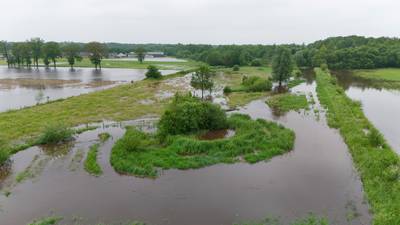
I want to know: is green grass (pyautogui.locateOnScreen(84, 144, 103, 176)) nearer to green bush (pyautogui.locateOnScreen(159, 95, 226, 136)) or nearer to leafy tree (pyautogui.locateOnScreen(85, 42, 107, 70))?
green bush (pyautogui.locateOnScreen(159, 95, 226, 136))

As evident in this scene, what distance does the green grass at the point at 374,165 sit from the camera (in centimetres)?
1135

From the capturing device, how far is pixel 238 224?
10922 millimetres

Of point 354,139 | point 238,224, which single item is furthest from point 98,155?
point 354,139

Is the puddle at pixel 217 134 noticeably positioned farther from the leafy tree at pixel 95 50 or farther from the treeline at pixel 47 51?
the treeline at pixel 47 51

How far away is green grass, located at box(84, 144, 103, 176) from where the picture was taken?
605 inches

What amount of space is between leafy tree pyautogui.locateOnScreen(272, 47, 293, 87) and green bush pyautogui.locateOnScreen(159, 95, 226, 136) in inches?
1047

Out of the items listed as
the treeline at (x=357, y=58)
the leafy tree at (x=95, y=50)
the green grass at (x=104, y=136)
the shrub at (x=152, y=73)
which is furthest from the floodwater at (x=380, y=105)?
the leafy tree at (x=95, y=50)

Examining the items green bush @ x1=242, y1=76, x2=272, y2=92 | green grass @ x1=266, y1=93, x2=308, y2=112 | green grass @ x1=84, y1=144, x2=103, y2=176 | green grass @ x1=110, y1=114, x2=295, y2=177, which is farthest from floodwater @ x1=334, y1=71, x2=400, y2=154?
green grass @ x1=84, y1=144, x2=103, y2=176

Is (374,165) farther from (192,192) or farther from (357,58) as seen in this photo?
(357,58)

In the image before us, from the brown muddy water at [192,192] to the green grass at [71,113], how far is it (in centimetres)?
380

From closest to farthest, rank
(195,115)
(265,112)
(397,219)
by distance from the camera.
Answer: (397,219), (195,115), (265,112)

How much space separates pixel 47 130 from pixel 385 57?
8298cm

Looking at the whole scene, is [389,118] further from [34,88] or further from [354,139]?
[34,88]

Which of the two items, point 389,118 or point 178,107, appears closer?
point 178,107
